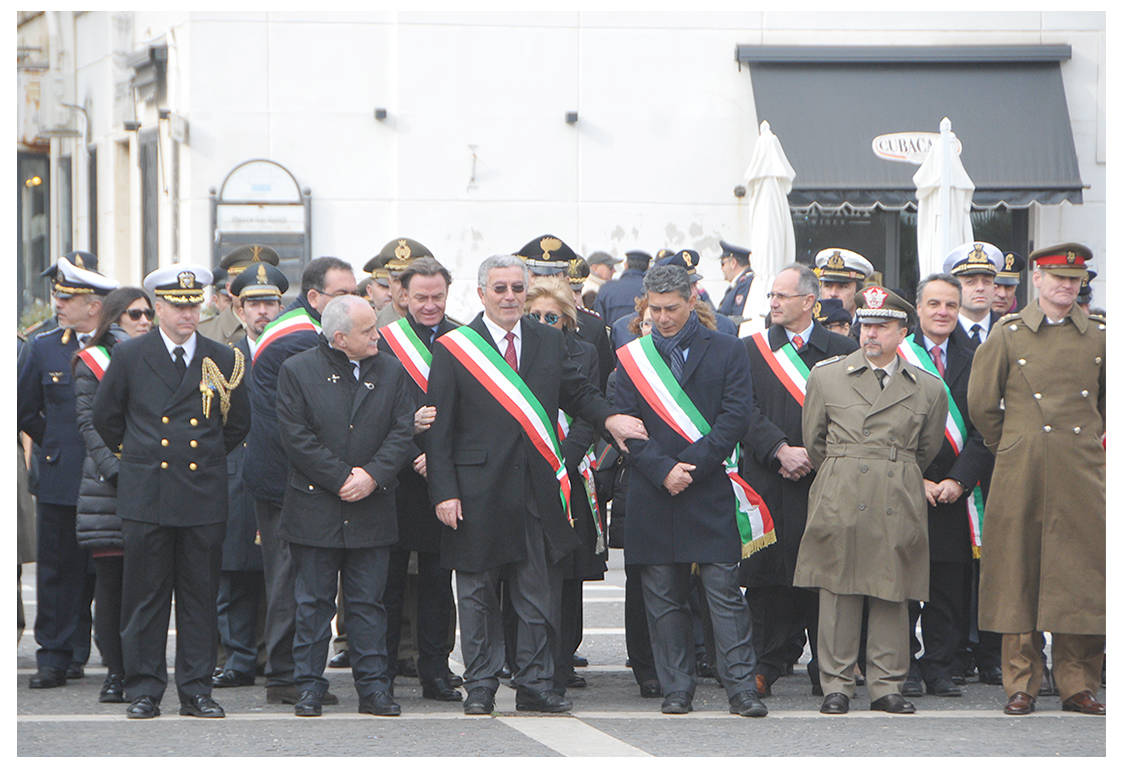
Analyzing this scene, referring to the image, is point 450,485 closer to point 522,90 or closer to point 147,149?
point 522,90

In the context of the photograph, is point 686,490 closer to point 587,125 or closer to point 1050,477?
point 1050,477

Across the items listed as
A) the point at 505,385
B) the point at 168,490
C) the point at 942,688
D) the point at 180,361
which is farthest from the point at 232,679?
the point at 942,688

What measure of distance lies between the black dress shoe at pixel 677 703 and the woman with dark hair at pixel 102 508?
260cm

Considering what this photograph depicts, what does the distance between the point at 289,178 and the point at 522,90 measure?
2.91 meters

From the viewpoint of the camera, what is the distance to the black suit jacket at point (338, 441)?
26.2ft

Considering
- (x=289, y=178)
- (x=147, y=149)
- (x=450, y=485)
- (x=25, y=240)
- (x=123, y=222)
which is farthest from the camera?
(x=25, y=240)

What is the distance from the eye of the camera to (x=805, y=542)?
8.41m

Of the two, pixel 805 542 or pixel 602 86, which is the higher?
pixel 602 86

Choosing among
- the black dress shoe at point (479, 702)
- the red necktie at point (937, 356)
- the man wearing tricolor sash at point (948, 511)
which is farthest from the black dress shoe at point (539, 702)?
the red necktie at point (937, 356)

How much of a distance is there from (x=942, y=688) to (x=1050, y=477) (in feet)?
4.11

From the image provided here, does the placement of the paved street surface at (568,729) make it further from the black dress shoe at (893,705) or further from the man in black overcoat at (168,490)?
the man in black overcoat at (168,490)

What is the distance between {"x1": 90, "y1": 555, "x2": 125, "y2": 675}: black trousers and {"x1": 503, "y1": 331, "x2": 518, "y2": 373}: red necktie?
2.11 m

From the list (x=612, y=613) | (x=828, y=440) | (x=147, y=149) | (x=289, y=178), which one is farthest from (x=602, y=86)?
(x=828, y=440)

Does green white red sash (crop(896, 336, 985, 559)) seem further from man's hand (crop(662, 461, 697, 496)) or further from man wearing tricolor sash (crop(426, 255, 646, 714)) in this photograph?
man wearing tricolor sash (crop(426, 255, 646, 714))
